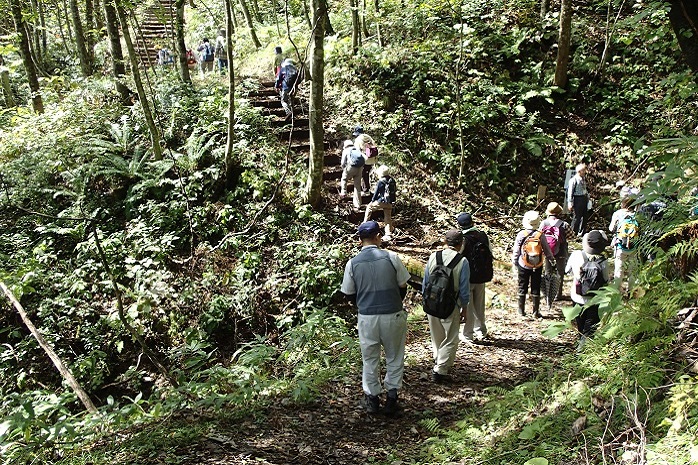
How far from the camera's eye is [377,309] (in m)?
5.23

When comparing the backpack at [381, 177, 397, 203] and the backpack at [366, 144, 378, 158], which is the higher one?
the backpack at [366, 144, 378, 158]

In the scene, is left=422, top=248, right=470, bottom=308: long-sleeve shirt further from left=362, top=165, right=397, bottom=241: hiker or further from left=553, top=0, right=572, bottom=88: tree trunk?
left=553, top=0, right=572, bottom=88: tree trunk

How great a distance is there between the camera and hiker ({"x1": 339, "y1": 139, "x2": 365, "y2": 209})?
11070 millimetres

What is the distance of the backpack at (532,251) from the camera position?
7.74 m

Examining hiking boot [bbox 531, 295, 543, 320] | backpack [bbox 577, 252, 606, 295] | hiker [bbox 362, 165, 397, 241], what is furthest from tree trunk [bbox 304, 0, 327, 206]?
backpack [bbox 577, 252, 606, 295]

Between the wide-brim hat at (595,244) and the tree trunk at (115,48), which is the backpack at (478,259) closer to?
the wide-brim hat at (595,244)

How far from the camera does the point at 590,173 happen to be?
13.9 m

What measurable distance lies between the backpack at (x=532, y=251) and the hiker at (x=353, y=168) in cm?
451

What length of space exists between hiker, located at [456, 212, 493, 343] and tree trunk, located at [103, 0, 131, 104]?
9876 mm

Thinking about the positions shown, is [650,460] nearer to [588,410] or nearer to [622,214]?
[588,410]

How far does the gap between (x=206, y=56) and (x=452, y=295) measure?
58.2ft

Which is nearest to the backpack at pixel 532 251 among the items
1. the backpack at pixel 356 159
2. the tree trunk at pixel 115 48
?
the backpack at pixel 356 159

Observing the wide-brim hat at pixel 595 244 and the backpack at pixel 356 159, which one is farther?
the backpack at pixel 356 159

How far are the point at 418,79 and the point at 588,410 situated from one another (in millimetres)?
12310
